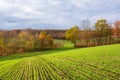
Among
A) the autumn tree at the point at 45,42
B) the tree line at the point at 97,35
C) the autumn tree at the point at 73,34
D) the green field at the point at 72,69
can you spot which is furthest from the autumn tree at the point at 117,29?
the green field at the point at 72,69

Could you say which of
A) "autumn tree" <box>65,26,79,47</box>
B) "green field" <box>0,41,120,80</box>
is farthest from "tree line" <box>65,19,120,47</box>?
"green field" <box>0,41,120,80</box>

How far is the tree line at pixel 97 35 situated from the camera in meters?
102

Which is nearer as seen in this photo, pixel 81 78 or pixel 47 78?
pixel 81 78

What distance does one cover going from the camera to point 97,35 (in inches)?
4156

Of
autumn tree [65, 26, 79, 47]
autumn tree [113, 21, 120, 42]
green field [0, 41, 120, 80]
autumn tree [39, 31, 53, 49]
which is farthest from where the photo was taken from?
autumn tree [39, 31, 53, 49]

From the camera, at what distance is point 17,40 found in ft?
397

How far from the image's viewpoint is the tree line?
10174 centimetres

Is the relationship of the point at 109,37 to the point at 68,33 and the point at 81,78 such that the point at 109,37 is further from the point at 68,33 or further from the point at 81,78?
the point at 81,78

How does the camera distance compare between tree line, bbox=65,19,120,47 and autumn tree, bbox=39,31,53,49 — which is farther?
autumn tree, bbox=39,31,53,49

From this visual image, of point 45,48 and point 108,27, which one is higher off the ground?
point 108,27

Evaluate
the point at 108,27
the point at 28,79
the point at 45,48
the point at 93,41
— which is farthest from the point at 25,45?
the point at 28,79

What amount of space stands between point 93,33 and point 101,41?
7.03 m

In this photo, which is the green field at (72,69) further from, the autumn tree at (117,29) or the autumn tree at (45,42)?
the autumn tree at (45,42)

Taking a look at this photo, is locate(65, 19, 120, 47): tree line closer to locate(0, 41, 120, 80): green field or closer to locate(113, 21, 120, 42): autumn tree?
locate(113, 21, 120, 42): autumn tree
